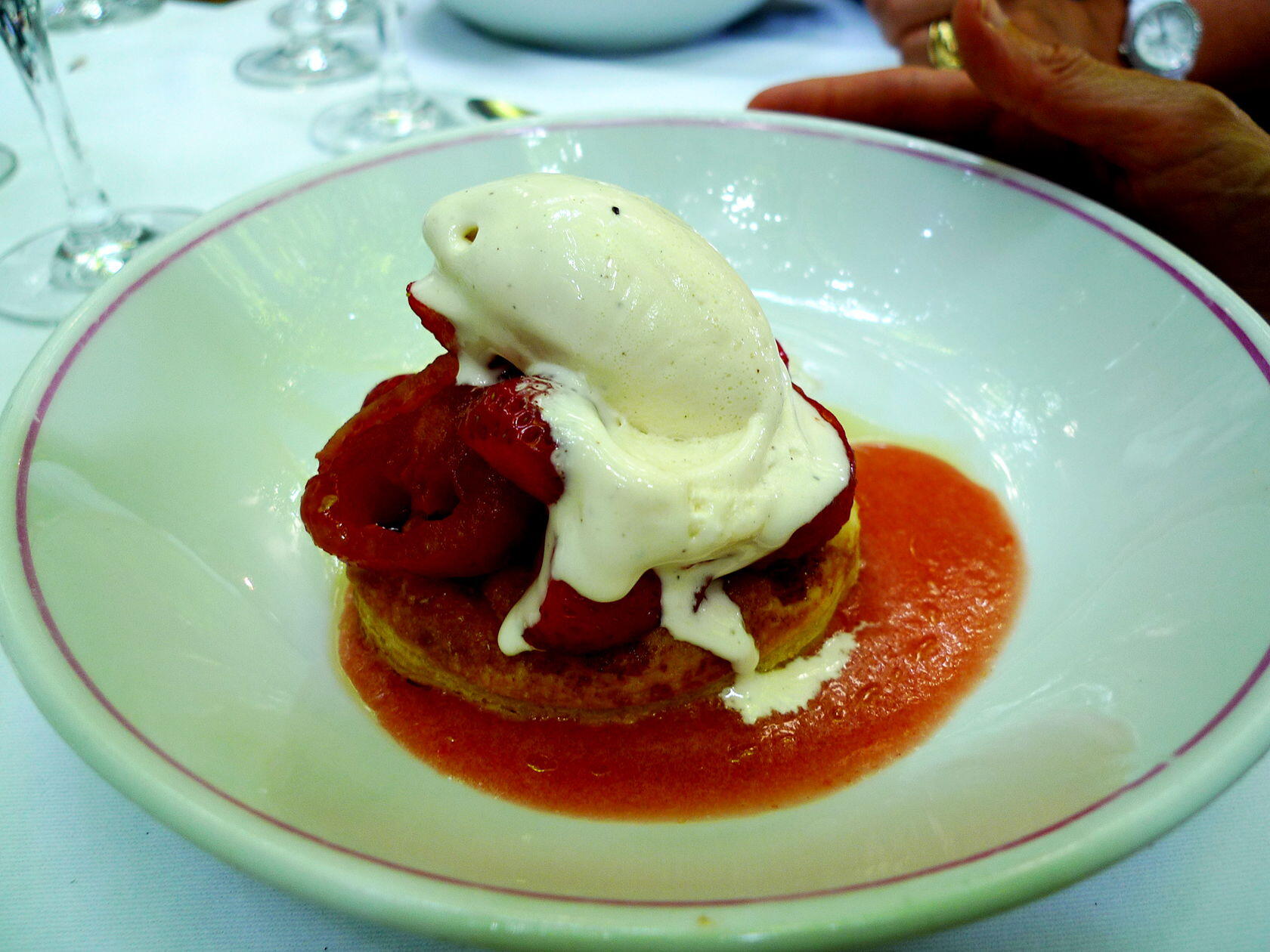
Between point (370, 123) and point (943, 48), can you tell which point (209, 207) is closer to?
point (370, 123)

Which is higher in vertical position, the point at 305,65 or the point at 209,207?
the point at 305,65

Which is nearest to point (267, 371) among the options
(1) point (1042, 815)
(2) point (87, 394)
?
(2) point (87, 394)

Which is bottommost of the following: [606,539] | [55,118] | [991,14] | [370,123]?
[370,123]

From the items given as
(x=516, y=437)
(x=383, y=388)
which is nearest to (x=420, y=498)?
(x=516, y=437)

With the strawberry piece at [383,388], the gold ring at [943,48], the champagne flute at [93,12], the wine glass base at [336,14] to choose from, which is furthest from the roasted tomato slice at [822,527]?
the champagne flute at [93,12]

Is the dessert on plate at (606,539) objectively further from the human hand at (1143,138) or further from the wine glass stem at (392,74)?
the wine glass stem at (392,74)

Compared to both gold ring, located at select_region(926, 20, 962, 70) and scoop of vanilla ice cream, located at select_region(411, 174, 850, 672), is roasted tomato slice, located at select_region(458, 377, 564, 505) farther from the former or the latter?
gold ring, located at select_region(926, 20, 962, 70)
